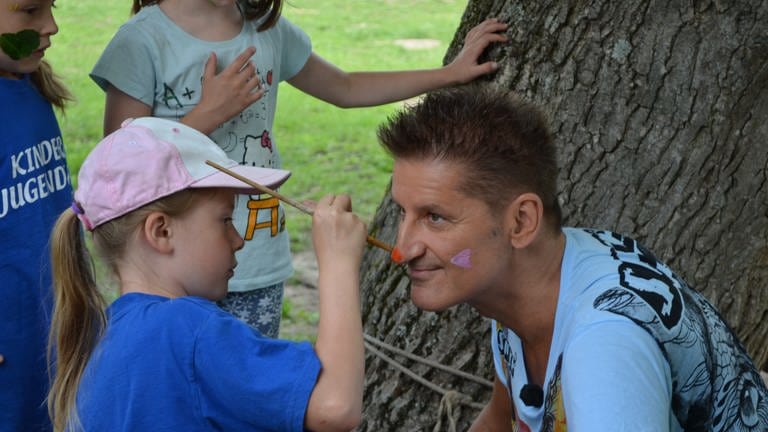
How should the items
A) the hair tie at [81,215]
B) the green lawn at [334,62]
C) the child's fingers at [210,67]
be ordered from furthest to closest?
the green lawn at [334,62] < the child's fingers at [210,67] < the hair tie at [81,215]

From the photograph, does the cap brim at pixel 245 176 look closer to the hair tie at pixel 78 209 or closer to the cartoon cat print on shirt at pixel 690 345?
the hair tie at pixel 78 209

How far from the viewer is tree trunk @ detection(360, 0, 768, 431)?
2908mm

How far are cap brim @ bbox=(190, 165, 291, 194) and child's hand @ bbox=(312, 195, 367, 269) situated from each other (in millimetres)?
158

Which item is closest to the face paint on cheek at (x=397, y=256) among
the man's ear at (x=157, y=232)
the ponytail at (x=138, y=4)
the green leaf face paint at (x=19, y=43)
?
the man's ear at (x=157, y=232)

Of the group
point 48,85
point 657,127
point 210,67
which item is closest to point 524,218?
point 657,127

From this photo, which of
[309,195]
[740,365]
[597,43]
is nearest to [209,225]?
[740,365]

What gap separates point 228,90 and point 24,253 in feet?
2.20

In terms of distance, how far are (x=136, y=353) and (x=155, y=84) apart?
45.8 inches

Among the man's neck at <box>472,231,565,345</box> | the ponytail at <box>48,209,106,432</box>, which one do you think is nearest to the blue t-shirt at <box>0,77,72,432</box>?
the ponytail at <box>48,209,106,432</box>

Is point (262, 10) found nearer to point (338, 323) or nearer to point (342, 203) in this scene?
point (342, 203)

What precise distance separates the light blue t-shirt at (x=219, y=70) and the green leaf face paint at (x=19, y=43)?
0.95 ft

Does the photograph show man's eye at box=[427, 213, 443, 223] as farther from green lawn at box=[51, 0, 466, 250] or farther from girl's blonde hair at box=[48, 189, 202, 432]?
green lawn at box=[51, 0, 466, 250]

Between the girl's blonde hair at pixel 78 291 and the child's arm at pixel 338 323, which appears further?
the girl's blonde hair at pixel 78 291

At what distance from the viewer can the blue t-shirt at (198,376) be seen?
1925mm
